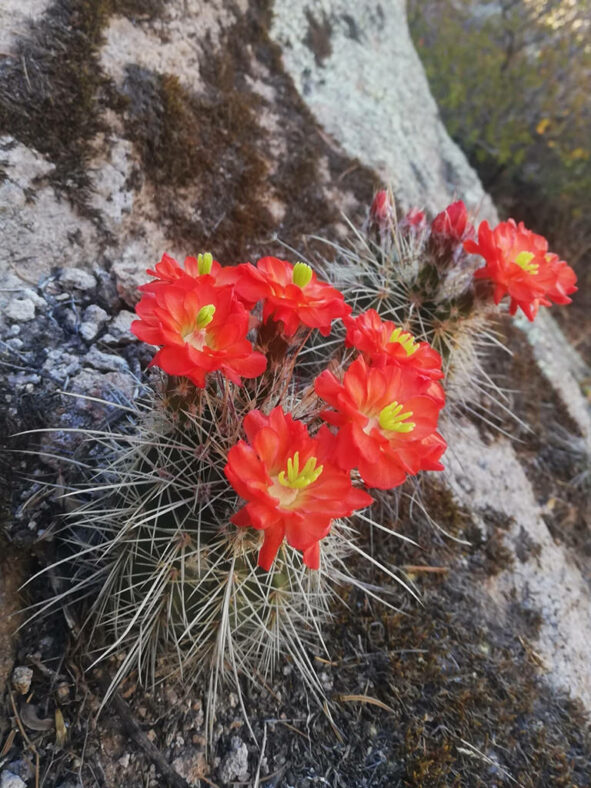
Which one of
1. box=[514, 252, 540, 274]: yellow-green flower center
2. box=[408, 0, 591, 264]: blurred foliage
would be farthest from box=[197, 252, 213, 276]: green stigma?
box=[408, 0, 591, 264]: blurred foliage

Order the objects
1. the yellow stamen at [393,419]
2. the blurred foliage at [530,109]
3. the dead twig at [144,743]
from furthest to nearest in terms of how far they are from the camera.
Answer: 1. the blurred foliage at [530,109]
2. the dead twig at [144,743]
3. the yellow stamen at [393,419]

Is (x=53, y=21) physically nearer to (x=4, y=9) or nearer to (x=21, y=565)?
(x=4, y=9)

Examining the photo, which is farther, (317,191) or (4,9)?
(317,191)

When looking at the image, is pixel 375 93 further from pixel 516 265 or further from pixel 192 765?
pixel 192 765

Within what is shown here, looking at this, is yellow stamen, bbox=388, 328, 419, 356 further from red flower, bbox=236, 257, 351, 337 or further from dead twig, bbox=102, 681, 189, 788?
dead twig, bbox=102, 681, 189, 788

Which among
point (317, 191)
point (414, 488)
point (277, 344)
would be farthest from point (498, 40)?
point (277, 344)

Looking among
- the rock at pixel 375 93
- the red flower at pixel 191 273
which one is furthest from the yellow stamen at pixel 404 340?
the rock at pixel 375 93

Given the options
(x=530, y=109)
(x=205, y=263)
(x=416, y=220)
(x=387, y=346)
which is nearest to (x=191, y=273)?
(x=205, y=263)

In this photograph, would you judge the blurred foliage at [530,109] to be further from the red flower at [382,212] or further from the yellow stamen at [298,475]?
the yellow stamen at [298,475]
